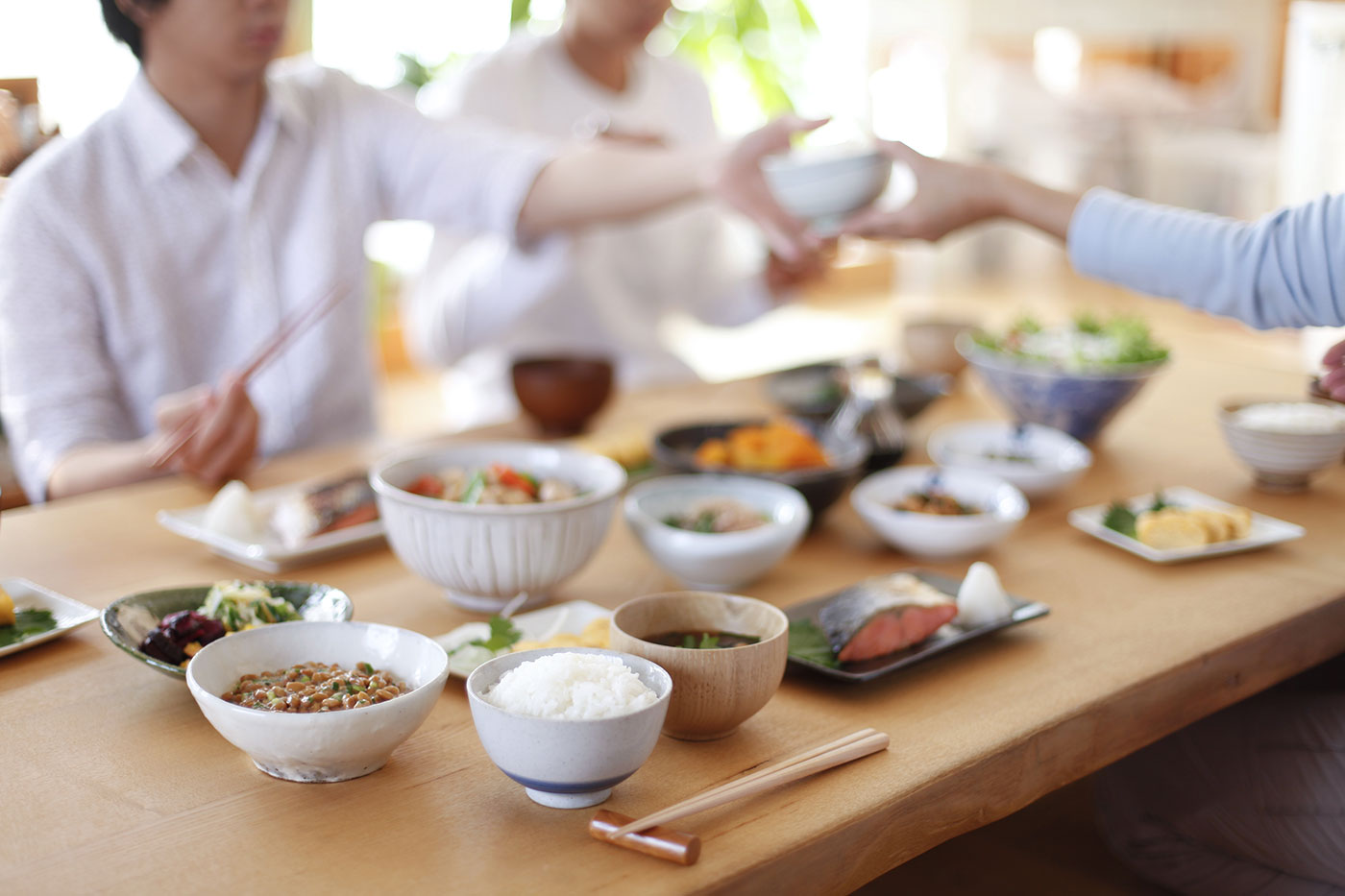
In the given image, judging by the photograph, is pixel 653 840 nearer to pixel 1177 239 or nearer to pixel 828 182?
pixel 1177 239

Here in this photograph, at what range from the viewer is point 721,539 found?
1322 mm

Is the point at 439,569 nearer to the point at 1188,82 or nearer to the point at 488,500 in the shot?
the point at 488,500

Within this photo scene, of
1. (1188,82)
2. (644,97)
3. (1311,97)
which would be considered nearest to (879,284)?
(1188,82)

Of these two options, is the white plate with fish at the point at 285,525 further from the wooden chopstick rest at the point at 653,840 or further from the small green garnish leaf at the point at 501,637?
the wooden chopstick rest at the point at 653,840

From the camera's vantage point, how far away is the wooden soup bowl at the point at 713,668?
975 mm

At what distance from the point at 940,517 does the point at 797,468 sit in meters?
0.22

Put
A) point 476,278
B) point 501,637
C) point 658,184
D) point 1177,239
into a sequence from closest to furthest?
point 501,637 < point 1177,239 < point 658,184 < point 476,278

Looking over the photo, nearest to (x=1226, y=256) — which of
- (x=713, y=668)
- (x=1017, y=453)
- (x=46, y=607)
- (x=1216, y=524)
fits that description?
(x=1216, y=524)

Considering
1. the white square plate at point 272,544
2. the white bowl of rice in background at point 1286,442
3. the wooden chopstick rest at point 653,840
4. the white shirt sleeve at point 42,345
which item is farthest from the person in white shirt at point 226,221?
the wooden chopstick rest at point 653,840

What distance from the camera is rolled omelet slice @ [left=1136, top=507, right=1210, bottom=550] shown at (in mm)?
1478

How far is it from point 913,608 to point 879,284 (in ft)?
21.4

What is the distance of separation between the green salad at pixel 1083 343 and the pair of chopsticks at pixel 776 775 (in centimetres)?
111

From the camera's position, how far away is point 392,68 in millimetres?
4594

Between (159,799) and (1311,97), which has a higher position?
(1311,97)
